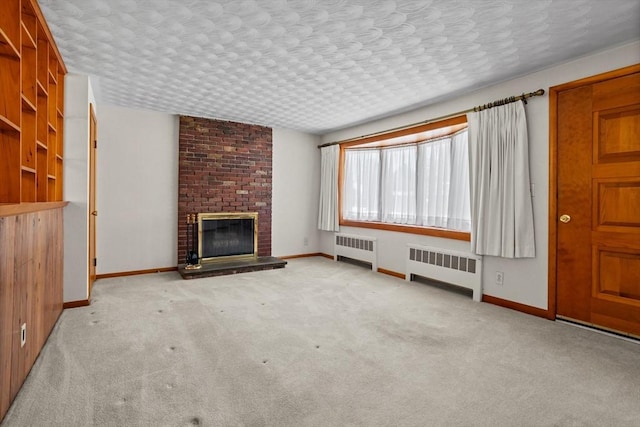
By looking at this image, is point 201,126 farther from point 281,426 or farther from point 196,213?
point 281,426

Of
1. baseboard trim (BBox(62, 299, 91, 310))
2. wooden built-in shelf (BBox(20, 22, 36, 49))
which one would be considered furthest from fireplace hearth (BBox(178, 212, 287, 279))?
wooden built-in shelf (BBox(20, 22, 36, 49))

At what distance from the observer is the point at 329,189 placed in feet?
19.7

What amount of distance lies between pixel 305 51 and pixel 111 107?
3194 millimetres

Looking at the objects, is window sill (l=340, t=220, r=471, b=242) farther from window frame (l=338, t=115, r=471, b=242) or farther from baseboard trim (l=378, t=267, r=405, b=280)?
baseboard trim (l=378, t=267, r=405, b=280)

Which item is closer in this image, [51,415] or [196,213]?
[51,415]

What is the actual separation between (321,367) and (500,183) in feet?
8.56

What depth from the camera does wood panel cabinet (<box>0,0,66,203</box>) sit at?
5.92ft

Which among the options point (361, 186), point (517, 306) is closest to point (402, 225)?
point (361, 186)

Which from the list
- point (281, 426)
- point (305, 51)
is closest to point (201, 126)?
point (305, 51)

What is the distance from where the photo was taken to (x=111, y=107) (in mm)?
4500

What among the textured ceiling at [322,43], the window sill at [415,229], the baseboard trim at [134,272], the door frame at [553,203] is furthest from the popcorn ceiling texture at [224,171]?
the door frame at [553,203]

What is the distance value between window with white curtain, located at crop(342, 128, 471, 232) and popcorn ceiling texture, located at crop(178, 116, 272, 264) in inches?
57.8

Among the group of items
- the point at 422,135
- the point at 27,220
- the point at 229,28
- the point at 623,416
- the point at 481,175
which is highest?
the point at 229,28

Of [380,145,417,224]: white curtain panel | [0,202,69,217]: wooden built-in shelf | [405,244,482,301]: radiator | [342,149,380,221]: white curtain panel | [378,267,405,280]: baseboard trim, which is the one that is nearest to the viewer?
[0,202,69,217]: wooden built-in shelf
